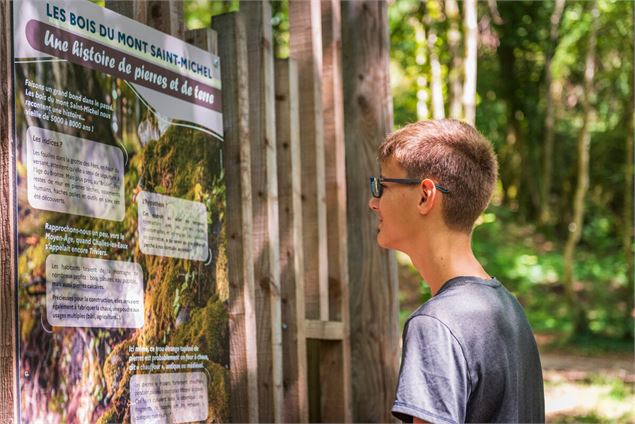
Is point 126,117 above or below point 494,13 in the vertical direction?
below

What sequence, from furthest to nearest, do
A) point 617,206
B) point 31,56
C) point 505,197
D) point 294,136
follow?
point 505,197
point 617,206
point 294,136
point 31,56

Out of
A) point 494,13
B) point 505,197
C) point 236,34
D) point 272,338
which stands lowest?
point 272,338

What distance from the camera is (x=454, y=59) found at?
13773 mm

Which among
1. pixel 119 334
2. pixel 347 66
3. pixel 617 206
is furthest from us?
pixel 617 206

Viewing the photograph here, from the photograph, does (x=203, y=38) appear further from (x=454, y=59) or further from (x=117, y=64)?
(x=454, y=59)

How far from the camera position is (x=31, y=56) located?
9.21 ft

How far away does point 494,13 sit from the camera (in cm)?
1498

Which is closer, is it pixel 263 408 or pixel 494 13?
pixel 263 408

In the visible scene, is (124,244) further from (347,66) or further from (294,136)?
(347,66)

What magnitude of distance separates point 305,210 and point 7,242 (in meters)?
1.77

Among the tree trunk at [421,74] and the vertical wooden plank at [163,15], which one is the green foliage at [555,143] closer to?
the tree trunk at [421,74]

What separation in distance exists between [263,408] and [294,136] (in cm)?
123

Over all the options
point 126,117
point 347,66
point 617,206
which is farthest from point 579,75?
point 126,117

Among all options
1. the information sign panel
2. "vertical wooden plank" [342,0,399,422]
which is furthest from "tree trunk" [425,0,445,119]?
the information sign panel
